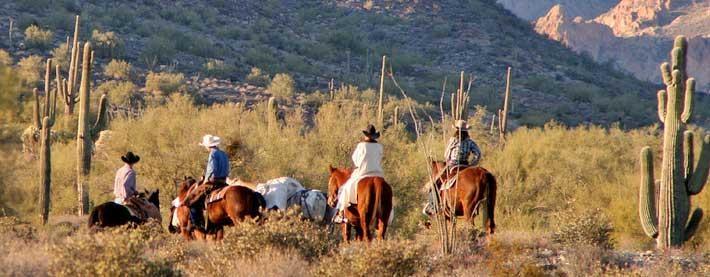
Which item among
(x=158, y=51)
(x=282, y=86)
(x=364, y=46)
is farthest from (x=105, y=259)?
(x=364, y=46)

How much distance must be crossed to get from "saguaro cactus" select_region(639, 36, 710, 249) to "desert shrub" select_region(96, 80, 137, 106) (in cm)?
2724

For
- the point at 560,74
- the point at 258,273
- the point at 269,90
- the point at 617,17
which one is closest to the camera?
the point at 258,273

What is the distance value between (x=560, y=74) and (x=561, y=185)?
44.3 metres

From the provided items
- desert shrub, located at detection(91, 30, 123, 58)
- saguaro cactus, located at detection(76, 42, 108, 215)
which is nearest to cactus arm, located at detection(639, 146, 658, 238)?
saguaro cactus, located at detection(76, 42, 108, 215)

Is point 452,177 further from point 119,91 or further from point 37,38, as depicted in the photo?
point 37,38

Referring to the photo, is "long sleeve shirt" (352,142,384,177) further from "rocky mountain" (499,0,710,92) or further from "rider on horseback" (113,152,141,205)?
"rocky mountain" (499,0,710,92)

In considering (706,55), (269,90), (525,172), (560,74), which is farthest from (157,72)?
(706,55)

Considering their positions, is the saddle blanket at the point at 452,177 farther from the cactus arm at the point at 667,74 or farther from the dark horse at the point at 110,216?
the dark horse at the point at 110,216

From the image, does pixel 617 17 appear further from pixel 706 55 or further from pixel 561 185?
pixel 561 185

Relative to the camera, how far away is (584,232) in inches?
539

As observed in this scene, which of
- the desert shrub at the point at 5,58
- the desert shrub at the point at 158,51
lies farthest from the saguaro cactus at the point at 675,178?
the desert shrub at the point at 158,51

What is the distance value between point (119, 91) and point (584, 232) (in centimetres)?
2873

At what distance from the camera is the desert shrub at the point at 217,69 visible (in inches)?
1912

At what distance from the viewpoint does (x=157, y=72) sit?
4634 cm
